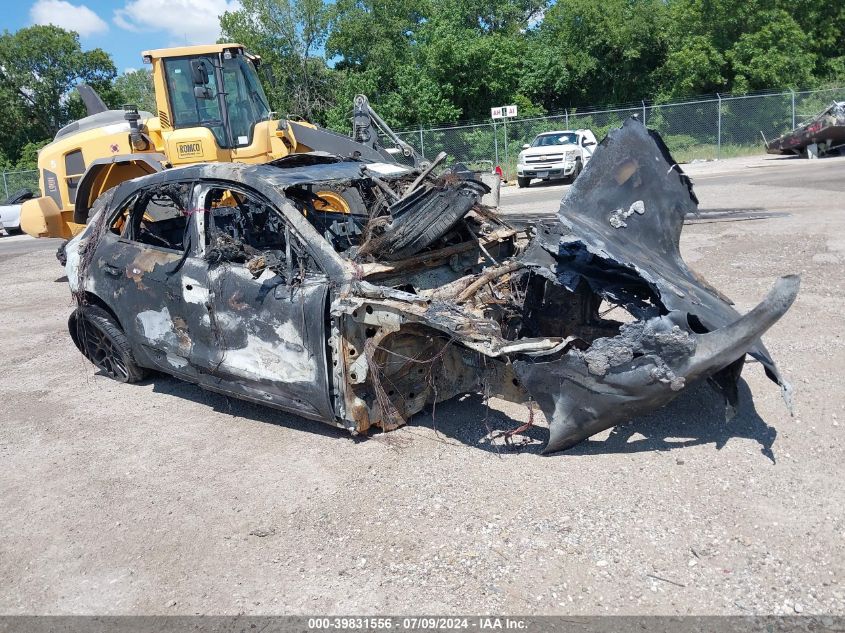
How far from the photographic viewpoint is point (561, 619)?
9.79 ft

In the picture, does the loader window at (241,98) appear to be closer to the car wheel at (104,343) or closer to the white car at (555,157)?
the car wheel at (104,343)

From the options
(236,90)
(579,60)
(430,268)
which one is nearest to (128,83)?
(579,60)

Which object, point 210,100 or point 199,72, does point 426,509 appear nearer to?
point 199,72

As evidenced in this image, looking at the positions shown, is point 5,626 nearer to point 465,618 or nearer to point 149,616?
point 149,616

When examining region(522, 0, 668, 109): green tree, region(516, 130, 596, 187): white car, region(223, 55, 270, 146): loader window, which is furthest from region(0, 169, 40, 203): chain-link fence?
A: region(223, 55, 270, 146): loader window


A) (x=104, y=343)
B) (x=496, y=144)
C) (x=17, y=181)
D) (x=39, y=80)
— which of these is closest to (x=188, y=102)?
(x=104, y=343)

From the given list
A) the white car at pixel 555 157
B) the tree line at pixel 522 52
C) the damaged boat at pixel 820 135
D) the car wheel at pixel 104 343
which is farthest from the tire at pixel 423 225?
the tree line at pixel 522 52

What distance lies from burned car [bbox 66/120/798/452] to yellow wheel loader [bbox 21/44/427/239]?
4533mm

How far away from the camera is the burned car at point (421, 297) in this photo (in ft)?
12.8

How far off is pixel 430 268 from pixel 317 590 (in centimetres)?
250

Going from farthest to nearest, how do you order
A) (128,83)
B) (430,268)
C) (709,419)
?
(128,83) < (430,268) < (709,419)

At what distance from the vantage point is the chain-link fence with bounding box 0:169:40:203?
29.6 meters

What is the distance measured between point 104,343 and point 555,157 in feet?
63.5

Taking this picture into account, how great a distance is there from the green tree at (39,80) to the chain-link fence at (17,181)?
15110 millimetres
